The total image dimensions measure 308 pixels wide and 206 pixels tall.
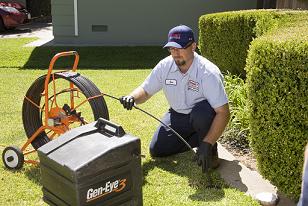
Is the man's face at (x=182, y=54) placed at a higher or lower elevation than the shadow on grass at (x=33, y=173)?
higher

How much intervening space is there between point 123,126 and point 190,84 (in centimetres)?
161

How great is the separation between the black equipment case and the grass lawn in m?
0.79

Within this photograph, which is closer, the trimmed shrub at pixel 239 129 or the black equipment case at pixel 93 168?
the black equipment case at pixel 93 168

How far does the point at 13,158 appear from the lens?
4.26 meters

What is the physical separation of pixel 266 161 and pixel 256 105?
1.40 feet

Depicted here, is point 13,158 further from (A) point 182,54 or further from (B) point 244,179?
(B) point 244,179

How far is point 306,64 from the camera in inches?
120

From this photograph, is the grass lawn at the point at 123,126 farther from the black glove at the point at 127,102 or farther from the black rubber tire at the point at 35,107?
the black glove at the point at 127,102

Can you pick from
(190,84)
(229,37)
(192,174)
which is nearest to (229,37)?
(229,37)

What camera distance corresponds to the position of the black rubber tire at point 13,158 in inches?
166

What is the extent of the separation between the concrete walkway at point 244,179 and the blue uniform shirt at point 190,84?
1.99 feet

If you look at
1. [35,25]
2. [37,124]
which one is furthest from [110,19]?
[37,124]

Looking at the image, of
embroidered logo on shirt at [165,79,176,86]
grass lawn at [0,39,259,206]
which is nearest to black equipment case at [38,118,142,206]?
grass lawn at [0,39,259,206]

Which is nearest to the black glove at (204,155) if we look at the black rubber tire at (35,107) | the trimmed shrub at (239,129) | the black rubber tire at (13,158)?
the black rubber tire at (35,107)
